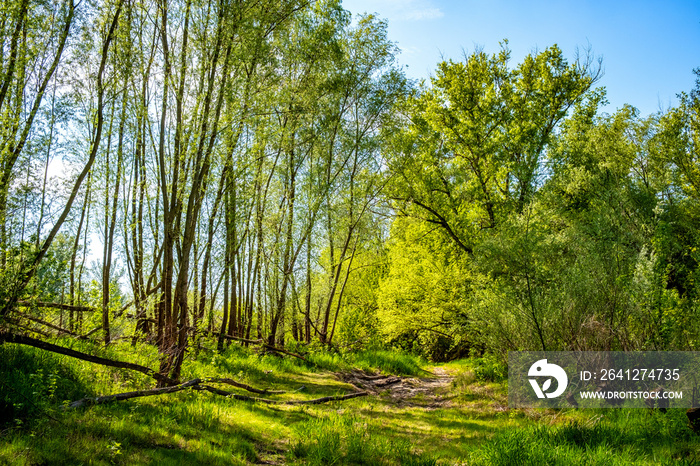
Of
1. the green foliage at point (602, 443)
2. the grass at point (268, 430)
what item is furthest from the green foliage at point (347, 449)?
the green foliage at point (602, 443)

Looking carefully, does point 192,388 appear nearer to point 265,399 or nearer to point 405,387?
point 265,399

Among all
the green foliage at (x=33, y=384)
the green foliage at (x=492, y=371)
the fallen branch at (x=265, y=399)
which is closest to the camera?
the green foliage at (x=33, y=384)

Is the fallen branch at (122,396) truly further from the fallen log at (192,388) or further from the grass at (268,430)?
the grass at (268,430)

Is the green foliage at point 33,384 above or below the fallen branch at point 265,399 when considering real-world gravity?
above

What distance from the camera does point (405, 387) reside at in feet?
33.3

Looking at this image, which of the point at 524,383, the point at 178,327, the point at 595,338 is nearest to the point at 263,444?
the point at 178,327

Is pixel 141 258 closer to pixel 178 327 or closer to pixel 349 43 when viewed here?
pixel 178 327

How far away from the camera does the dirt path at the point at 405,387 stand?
8.45 metres

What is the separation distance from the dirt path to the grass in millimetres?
1138

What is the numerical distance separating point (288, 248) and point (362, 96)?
18.7 feet

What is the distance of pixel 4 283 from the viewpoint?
4.77m

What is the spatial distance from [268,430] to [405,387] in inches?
216

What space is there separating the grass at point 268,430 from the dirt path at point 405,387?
3.73ft

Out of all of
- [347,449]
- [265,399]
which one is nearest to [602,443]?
[347,449]
